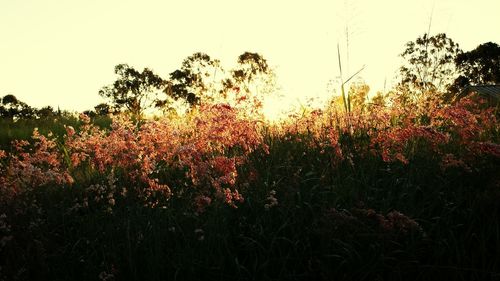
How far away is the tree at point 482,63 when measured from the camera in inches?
1639

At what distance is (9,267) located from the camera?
3.20 m

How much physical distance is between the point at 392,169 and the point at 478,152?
76cm

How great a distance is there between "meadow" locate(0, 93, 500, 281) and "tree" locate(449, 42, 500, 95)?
41.7 m

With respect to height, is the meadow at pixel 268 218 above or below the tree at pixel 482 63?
below

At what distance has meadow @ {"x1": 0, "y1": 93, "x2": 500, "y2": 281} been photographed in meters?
3.14

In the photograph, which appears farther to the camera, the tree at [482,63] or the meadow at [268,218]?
the tree at [482,63]

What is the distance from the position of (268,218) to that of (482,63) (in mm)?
44747

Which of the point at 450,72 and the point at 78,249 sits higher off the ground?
the point at 450,72

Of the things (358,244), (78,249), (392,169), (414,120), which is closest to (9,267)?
(78,249)

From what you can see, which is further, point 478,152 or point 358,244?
point 478,152

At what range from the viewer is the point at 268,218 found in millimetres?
3617

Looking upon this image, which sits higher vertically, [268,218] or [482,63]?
[482,63]

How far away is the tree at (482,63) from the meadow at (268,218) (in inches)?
1641

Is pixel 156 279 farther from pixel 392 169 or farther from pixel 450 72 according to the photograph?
pixel 450 72
